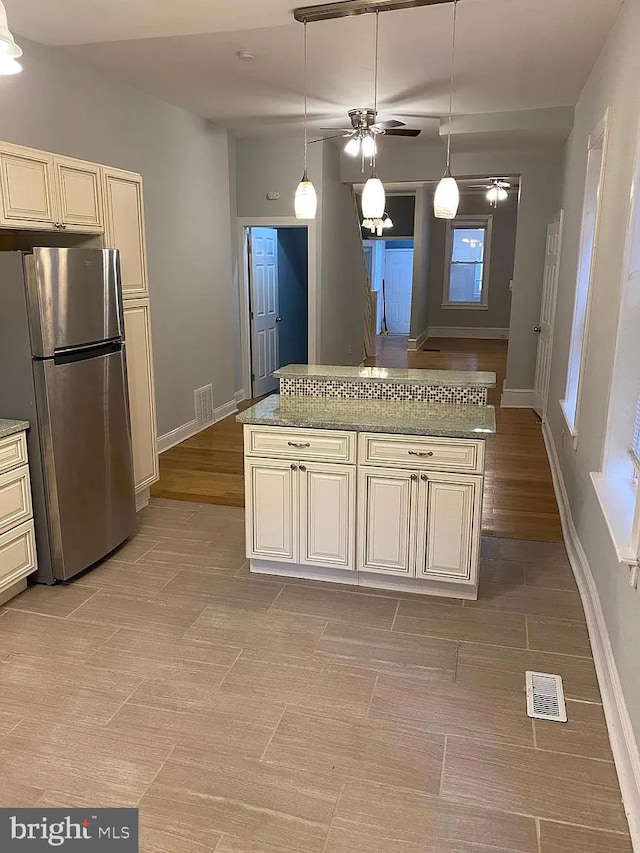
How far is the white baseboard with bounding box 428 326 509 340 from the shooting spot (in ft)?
42.7

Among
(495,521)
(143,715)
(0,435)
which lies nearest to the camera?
(143,715)

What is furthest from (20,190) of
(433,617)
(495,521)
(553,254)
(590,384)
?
(553,254)

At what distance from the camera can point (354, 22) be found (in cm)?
340

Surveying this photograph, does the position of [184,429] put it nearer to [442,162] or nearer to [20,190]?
[20,190]

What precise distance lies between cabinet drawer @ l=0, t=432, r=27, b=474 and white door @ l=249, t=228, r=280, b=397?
4.34 metres

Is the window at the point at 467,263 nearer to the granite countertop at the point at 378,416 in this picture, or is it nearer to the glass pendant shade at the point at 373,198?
the granite countertop at the point at 378,416

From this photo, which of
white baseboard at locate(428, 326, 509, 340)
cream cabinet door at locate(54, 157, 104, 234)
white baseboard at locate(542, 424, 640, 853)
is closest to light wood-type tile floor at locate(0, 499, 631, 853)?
white baseboard at locate(542, 424, 640, 853)

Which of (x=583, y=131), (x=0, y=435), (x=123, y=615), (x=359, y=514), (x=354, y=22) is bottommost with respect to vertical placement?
(x=123, y=615)

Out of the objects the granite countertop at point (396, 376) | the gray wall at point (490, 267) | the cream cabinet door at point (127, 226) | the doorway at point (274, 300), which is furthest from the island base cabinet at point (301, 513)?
the gray wall at point (490, 267)

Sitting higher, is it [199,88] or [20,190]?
[199,88]

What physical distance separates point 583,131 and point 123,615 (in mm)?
4381

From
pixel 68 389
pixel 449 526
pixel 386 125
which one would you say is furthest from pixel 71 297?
pixel 386 125

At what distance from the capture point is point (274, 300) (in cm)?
764

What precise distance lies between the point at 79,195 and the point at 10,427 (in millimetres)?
1280
